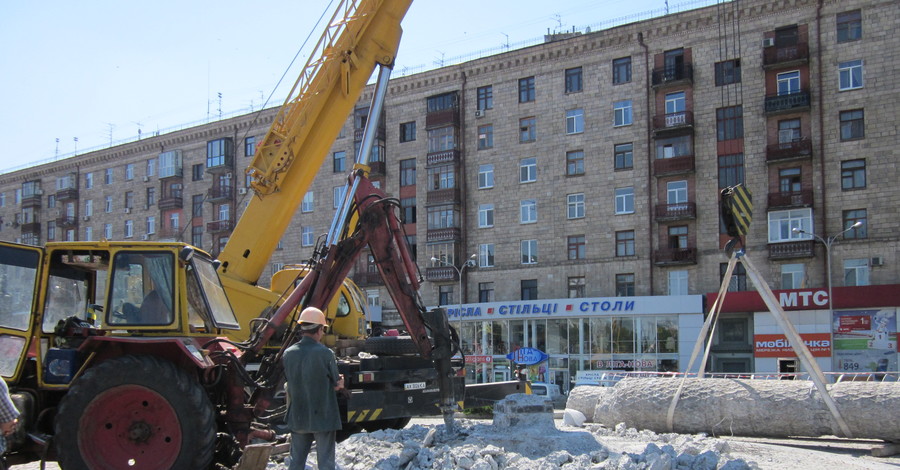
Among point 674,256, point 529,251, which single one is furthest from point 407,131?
point 674,256

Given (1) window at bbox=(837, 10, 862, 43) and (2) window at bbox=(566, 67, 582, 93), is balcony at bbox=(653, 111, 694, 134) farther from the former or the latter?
(1) window at bbox=(837, 10, 862, 43)

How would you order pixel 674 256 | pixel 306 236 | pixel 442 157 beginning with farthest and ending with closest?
pixel 306 236, pixel 442 157, pixel 674 256

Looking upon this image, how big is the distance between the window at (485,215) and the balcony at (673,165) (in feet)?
32.5

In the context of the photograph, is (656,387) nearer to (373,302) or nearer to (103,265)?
(103,265)

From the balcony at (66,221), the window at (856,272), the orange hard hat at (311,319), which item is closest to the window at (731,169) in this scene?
the window at (856,272)

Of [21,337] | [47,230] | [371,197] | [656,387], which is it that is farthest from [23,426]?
[47,230]

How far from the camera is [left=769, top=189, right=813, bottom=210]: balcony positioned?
37688 mm

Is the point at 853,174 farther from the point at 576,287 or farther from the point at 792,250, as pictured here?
the point at 576,287

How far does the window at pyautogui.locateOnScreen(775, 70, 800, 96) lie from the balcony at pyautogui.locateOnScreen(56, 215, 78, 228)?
54283mm

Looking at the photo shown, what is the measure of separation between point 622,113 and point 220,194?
29.9 metres

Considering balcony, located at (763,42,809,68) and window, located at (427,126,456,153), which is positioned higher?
balcony, located at (763,42,809,68)

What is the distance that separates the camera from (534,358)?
38.1m

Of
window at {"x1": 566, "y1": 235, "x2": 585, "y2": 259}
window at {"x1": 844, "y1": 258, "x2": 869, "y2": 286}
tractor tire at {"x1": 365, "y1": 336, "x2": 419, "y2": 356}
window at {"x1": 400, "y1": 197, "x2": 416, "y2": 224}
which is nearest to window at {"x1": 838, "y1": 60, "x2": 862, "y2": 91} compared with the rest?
window at {"x1": 844, "y1": 258, "x2": 869, "y2": 286}

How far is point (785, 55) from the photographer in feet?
126
